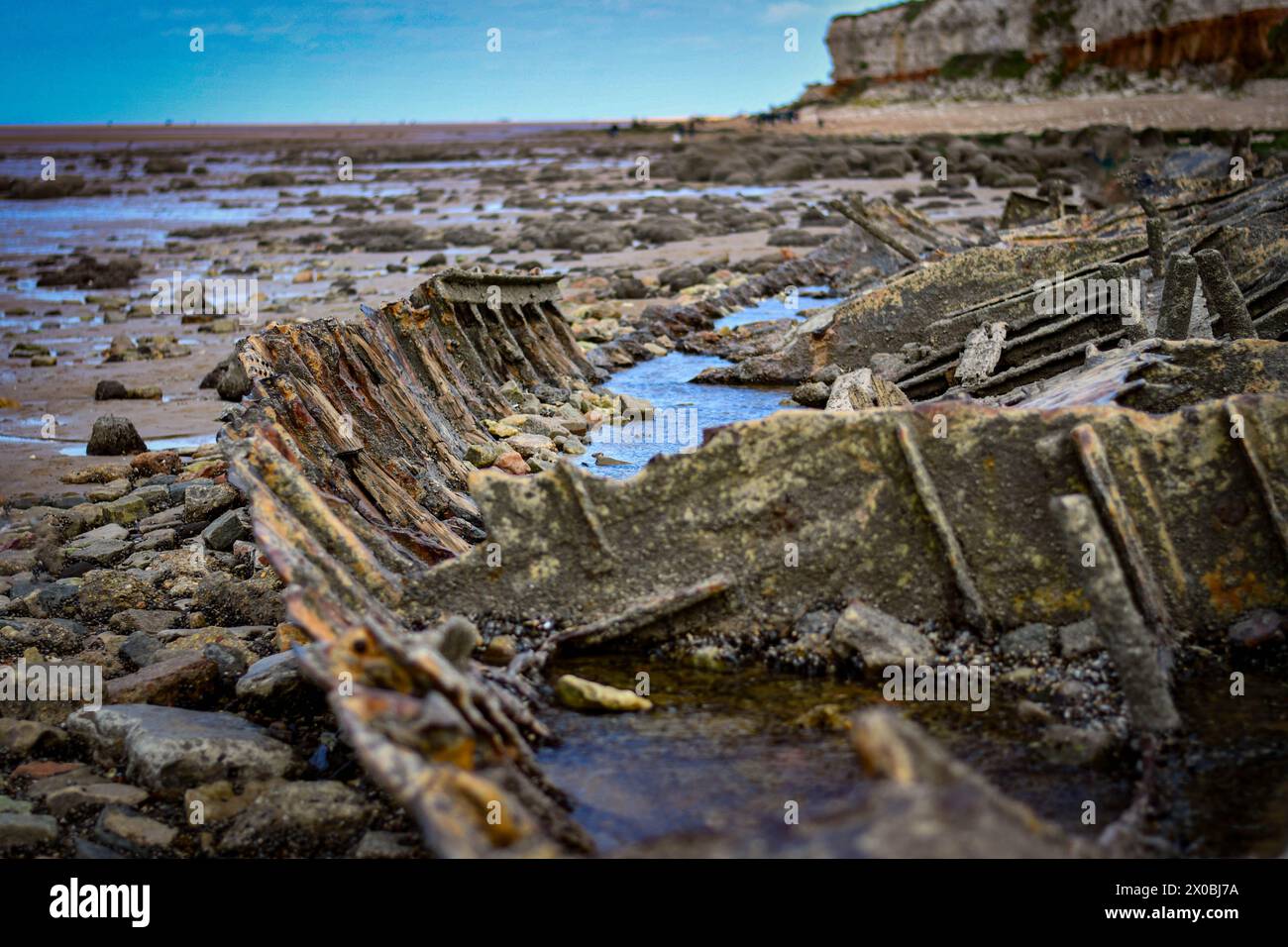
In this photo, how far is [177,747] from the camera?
5152mm

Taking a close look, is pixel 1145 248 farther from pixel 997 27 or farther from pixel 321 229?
pixel 997 27

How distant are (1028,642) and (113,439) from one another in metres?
9.11

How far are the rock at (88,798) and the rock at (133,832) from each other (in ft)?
0.51

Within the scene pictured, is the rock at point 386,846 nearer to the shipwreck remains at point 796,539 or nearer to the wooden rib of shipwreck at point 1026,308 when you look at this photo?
the shipwreck remains at point 796,539

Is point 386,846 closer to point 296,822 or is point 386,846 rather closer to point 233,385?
point 296,822

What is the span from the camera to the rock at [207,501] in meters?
8.96

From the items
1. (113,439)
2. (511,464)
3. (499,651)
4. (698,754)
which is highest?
(113,439)

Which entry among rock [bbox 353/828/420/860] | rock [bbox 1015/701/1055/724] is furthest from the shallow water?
rock [bbox 353/828/420/860]

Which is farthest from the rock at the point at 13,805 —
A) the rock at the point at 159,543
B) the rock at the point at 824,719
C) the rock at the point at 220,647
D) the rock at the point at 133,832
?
the rock at the point at 159,543

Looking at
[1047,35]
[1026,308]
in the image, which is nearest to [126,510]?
[1026,308]

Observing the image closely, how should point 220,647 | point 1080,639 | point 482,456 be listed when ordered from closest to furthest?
1. point 1080,639
2. point 220,647
3. point 482,456

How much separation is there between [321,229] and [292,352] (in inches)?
1079
